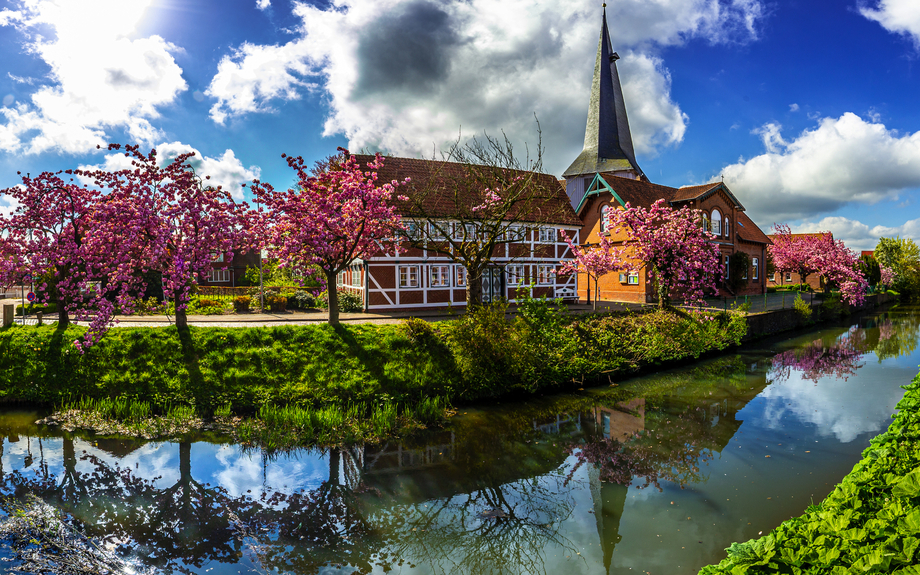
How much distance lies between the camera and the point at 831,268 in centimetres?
3212

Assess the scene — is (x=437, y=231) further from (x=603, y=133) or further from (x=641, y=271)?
(x=603, y=133)

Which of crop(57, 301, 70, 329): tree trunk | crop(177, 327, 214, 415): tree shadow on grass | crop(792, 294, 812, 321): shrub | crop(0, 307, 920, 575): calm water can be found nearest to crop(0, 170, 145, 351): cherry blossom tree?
crop(57, 301, 70, 329): tree trunk

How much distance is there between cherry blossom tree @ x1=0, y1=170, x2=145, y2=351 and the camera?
12.4m

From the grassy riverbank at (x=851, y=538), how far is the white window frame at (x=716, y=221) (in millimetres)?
31594

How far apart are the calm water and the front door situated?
1377 cm

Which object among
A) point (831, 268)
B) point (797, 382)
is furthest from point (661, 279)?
point (831, 268)

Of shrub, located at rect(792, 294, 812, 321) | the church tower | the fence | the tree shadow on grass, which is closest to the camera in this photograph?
the tree shadow on grass

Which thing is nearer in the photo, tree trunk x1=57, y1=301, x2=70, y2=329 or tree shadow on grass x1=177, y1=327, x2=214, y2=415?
tree shadow on grass x1=177, y1=327, x2=214, y2=415

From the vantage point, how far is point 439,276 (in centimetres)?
2409

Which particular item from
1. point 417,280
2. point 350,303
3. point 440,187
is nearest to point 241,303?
point 350,303

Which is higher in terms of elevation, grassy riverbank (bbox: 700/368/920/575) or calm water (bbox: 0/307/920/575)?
grassy riverbank (bbox: 700/368/920/575)

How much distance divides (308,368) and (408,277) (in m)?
12.5

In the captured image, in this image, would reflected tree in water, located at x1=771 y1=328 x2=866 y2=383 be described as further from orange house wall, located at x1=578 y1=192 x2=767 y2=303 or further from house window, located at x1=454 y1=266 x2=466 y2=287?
house window, located at x1=454 y1=266 x2=466 y2=287

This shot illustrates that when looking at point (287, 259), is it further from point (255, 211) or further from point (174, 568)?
point (174, 568)
